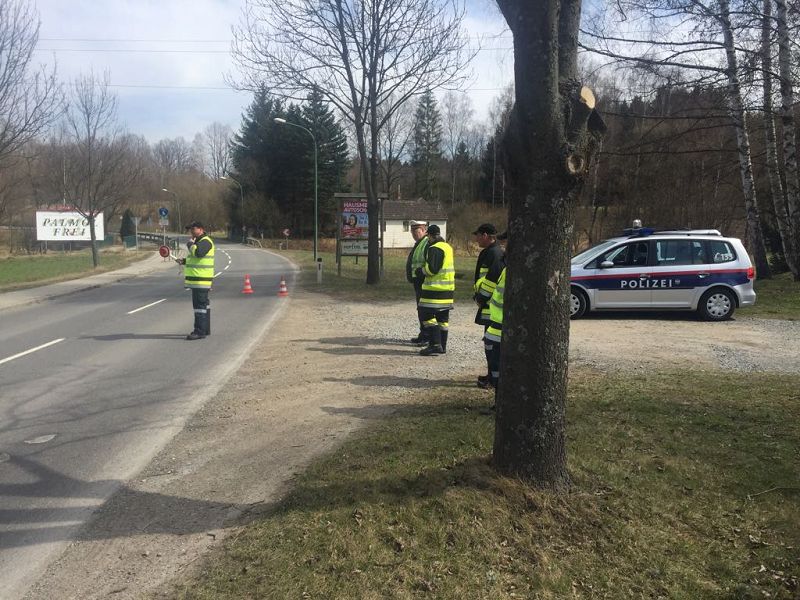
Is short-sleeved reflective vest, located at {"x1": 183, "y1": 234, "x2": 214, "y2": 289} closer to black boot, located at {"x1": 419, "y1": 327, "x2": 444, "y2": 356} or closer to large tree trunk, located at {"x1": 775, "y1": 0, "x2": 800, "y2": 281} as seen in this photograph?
black boot, located at {"x1": 419, "y1": 327, "x2": 444, "y2": 356}

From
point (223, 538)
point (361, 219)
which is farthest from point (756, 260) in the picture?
point (223, 538)

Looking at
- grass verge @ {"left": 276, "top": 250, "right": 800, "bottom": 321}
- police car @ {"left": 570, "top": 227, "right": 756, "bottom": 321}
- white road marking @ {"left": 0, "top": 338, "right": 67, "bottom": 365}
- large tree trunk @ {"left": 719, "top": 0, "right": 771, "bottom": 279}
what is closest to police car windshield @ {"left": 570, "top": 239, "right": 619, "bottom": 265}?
police car @ {"left": 570, "top": 227, "right": 756, "bottom": 321}

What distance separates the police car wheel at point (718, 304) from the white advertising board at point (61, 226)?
1885 inches

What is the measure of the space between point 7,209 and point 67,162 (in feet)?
76.6

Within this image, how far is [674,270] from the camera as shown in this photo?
1253 centimetres

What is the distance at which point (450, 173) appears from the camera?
267 feet

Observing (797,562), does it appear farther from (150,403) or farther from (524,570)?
(150,403)

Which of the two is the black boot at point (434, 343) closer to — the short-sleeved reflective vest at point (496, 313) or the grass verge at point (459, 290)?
the short-sleeved reflective vest at point (496, 313)

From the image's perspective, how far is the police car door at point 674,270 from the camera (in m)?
12.5

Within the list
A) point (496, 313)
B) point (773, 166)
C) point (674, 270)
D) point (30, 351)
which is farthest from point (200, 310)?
point (773, 166)

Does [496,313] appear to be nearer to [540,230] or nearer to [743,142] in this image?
[540,230]

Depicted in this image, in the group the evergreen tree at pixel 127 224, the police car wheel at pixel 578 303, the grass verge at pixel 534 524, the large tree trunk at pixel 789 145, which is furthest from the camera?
the evergreen tree at pixel 127 224

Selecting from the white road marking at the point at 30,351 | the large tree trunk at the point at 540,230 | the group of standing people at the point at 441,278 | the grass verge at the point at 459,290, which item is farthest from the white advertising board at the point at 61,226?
the large tree trunk at the point at 540,230

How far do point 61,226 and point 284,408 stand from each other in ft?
172
